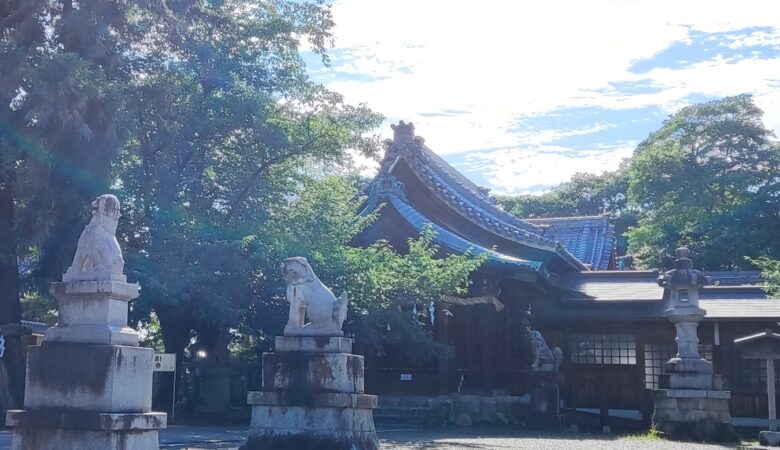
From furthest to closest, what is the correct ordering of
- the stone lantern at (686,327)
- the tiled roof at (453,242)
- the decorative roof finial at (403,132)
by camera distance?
1. the decorative roof finial at (403,132)
2. the tiled roof at (453,242)
3. the stone lantern at (686,327)

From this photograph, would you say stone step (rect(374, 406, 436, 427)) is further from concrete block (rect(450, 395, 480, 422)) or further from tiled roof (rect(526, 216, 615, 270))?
tiled roof (rect(526, 216, 615, 270))

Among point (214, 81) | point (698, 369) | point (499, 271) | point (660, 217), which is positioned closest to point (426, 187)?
point (499, 271)

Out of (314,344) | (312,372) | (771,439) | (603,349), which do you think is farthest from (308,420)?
(603,349)

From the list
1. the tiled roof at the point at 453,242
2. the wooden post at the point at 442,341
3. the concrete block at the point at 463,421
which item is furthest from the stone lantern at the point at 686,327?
the wooden post at the point at 442,341

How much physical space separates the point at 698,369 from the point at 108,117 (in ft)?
44.5

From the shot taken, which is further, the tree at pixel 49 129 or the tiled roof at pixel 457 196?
the tiled roof at pixel 457 196

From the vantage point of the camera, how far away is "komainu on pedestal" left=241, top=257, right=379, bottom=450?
1158 cm

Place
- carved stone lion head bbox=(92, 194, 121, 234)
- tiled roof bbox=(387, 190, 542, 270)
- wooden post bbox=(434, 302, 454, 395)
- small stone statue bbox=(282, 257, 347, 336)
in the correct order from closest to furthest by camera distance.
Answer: carved stone lion head bbox=(92, 194, 121, 234) → small stone statue bbox=(282, 257, 347, 336) → tiled roof bbox=(387, 190, 542, 270) → wooden post bbox=(434, 302, 454, 395)

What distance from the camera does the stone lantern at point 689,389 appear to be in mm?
18203

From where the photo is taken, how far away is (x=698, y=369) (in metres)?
18.6

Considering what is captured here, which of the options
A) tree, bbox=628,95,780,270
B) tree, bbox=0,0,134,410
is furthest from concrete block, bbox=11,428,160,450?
tree, bbox=628,95,780,270

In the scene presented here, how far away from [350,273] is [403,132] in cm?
869

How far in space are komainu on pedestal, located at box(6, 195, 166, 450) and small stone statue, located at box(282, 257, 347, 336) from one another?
365 cm

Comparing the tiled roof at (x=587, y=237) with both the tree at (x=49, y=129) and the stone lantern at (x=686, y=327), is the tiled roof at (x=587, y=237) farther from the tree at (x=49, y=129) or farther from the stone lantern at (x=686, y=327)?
the tree at (x=49, y=129)
